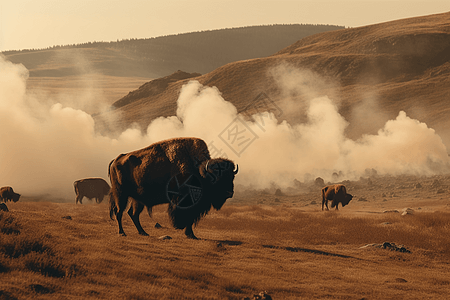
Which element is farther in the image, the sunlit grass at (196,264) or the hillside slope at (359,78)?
the hillside slope at (359,78)

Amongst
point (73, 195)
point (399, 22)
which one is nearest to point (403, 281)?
point (73, 195)

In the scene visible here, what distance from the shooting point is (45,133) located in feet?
200

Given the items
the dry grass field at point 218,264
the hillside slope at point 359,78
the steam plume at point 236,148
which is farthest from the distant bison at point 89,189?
the hillside slope at point 359,78

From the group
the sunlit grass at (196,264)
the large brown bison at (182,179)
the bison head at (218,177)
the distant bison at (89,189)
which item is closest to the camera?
the sunlit grass at (196,264)

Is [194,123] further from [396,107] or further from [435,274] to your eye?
[435,274]

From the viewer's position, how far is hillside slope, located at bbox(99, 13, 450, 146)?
259 feet

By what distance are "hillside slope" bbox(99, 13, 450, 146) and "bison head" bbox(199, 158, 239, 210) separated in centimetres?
5963

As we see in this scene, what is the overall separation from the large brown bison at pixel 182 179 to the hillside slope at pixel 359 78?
196 feet

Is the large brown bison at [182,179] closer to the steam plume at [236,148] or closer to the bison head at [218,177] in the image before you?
the bison head at [218,177]

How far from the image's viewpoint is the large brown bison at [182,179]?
1567 cm

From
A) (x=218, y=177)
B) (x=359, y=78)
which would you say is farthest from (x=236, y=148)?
(x=218, y=177)

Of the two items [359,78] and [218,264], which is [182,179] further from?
[359,78]

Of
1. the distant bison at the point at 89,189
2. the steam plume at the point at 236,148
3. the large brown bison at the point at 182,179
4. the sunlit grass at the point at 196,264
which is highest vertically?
the steam plume at the point at 236,148

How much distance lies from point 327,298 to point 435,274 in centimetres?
523
